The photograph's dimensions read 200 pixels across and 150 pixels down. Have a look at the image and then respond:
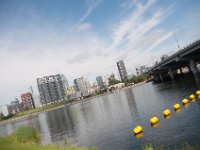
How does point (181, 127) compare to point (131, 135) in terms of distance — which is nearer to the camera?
point (181, 127)

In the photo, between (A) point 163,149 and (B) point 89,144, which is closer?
(A) point 163,149

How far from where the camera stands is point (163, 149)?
28641mm

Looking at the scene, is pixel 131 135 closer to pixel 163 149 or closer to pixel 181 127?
pixel 181 127

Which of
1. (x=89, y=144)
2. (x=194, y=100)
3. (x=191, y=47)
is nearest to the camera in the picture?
(x=89, y=144)

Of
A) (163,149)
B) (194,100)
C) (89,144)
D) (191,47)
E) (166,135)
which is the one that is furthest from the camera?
(191,47)

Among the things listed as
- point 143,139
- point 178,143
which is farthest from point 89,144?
point 178,143

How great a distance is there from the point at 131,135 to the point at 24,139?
1158 inches

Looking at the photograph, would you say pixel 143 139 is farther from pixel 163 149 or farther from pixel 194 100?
pixel 194 100

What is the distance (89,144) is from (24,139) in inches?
852

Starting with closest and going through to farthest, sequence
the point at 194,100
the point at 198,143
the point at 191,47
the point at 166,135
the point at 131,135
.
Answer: the point at 198,143
the point at 166,135
the point at 131,135
the point at 194,100
the point at 191,47

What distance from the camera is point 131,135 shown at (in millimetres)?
40406

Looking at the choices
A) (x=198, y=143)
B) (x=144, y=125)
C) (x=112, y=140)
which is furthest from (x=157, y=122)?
(x=198, y=143)

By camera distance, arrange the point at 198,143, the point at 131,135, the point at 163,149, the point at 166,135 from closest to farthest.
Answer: the point at 198,143, the point at 163,149, the point at 166,135, the point at 131,135

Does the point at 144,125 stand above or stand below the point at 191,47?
below
